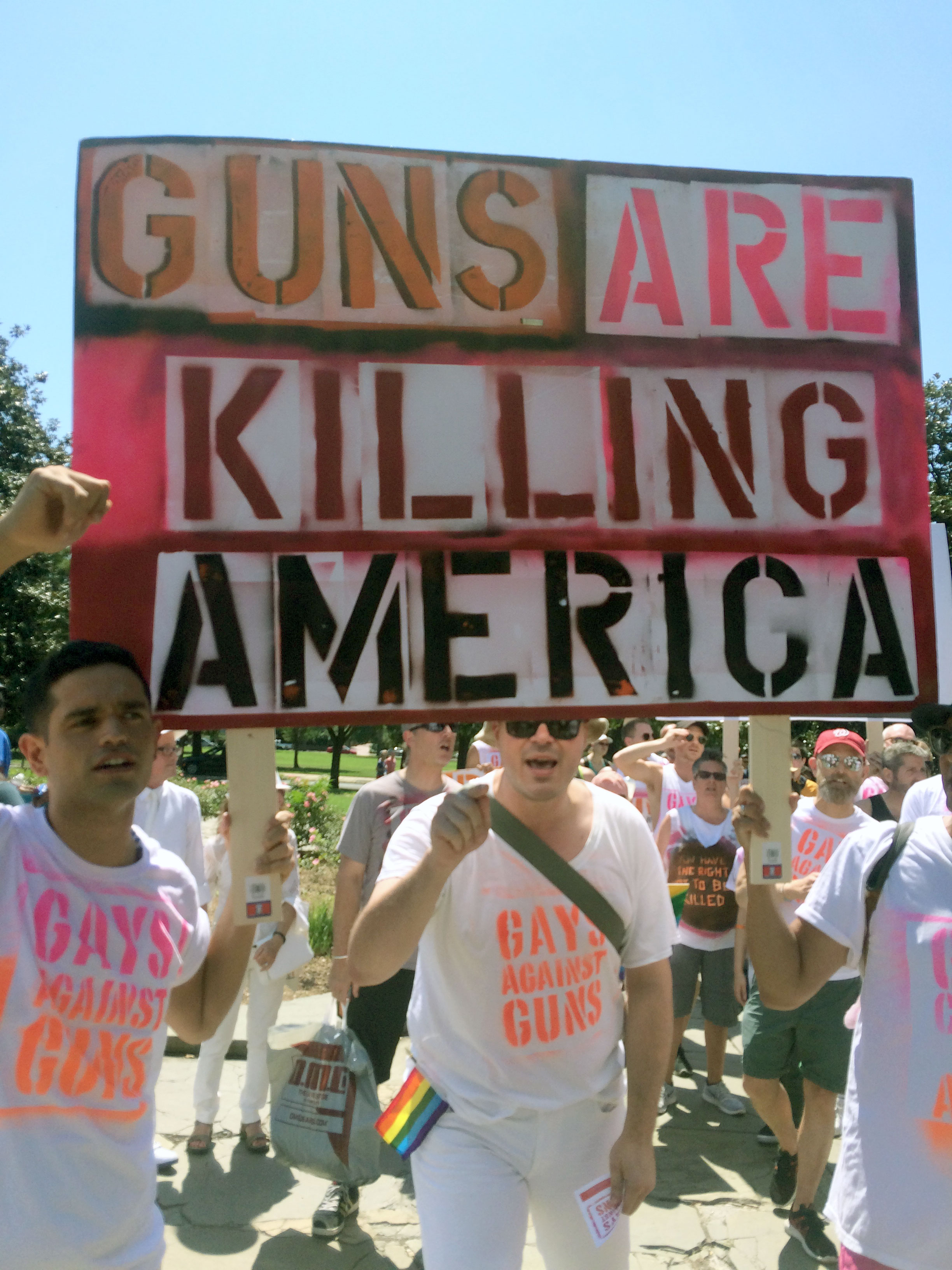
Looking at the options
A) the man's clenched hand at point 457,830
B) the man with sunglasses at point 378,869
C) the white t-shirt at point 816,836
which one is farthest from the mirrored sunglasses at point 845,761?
the man's clenched hand at point 457,830

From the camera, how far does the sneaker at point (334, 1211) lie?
431 cm

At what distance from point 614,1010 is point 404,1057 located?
3959 mm

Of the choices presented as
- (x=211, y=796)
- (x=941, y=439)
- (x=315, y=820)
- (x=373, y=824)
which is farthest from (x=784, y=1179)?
(x=941, y=439)

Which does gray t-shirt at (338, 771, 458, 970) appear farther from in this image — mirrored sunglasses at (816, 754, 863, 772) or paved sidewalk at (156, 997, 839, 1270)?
mirrored sunglasses at (816, 754, 863, 772)

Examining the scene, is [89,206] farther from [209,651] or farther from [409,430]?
[209,651]

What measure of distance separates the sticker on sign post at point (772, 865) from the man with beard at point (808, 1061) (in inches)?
66.8

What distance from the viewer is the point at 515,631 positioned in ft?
8.36

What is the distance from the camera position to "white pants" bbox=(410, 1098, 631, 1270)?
2.41 meters

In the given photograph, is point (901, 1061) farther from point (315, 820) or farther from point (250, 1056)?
point (315, 820)

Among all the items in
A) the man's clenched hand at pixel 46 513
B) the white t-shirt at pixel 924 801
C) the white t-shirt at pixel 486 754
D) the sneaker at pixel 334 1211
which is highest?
the man's clenched hand at pixel 46 513

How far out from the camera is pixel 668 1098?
5.79 meters

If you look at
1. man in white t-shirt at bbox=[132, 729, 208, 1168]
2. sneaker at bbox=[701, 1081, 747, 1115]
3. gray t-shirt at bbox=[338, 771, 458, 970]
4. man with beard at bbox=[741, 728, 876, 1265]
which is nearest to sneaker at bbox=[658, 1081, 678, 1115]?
sneaker at bbox=[701, 1081, 747, 1115]

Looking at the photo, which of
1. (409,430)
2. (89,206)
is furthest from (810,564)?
(89,206)

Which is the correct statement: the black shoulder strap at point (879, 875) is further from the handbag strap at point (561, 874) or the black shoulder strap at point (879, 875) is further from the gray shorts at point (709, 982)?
the gray shorts at point (709, 982)
